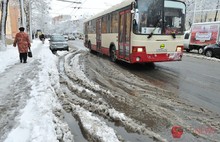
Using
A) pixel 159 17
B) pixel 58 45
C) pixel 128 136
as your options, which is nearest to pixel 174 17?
pixel 159 17

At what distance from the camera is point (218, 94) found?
601 cm

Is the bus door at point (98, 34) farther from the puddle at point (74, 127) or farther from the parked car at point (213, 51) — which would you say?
the puddle at point (74, 127)

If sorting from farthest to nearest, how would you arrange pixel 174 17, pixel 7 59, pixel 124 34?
Answer: pixel 7 59 → pixel 124 34 → pixel 174 17

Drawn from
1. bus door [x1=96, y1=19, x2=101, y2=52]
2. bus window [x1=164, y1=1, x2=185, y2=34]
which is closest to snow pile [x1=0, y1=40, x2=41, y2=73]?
bus door [x1=96, y1=19, x2=101, y2=52]

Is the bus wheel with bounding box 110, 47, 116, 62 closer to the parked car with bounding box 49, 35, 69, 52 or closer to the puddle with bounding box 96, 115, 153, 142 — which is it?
the puddle with bounding box 96, 115, 153, 142

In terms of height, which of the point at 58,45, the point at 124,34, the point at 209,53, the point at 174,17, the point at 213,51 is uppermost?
the point at 174,17

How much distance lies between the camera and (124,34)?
32.1 ft

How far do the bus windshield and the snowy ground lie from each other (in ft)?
9.67

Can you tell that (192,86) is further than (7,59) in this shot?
No

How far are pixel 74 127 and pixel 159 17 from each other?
6.57 metres

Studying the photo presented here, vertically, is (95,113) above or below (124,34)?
below

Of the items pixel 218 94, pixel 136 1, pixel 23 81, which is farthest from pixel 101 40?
pixel 218 94

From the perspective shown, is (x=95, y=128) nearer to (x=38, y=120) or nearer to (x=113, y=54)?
(x=38, y=120)

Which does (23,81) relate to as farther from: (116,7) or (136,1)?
(116,7)
